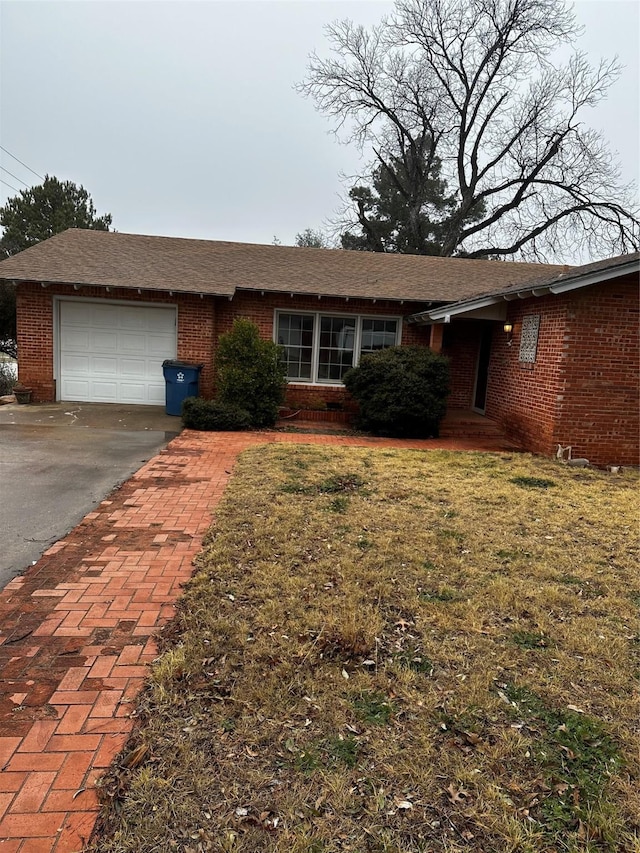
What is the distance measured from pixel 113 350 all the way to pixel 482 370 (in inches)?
333

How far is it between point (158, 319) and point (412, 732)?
10.4 meters

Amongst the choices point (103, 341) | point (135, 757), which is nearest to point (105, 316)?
point (103, 341)

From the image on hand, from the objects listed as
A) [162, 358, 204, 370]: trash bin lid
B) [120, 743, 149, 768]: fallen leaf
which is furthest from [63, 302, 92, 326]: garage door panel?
[120, 743, 149, 768]: fallen leaf

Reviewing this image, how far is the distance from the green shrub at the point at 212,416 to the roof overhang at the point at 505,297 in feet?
13.9

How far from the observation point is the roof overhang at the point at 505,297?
6844 millimetres

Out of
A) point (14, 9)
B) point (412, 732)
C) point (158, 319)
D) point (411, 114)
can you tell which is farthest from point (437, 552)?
point (411, 114)

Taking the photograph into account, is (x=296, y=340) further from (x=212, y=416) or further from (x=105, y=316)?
(x=105, y=316)

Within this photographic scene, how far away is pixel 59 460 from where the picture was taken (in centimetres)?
631

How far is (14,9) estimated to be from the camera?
40.7 ft

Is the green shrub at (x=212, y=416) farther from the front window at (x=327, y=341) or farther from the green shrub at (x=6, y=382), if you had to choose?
the green shrub at (x=6, y=382)

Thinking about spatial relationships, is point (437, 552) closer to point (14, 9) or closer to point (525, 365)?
point (525, 365)

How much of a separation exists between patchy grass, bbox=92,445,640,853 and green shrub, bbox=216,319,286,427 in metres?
5.14

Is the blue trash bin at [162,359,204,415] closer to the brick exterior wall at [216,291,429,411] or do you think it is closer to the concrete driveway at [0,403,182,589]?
the concrete driveway at [0,403,182,589]

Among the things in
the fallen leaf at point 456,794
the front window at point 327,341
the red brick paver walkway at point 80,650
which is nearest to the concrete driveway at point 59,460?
the red brick paver walkway at point 80,650
